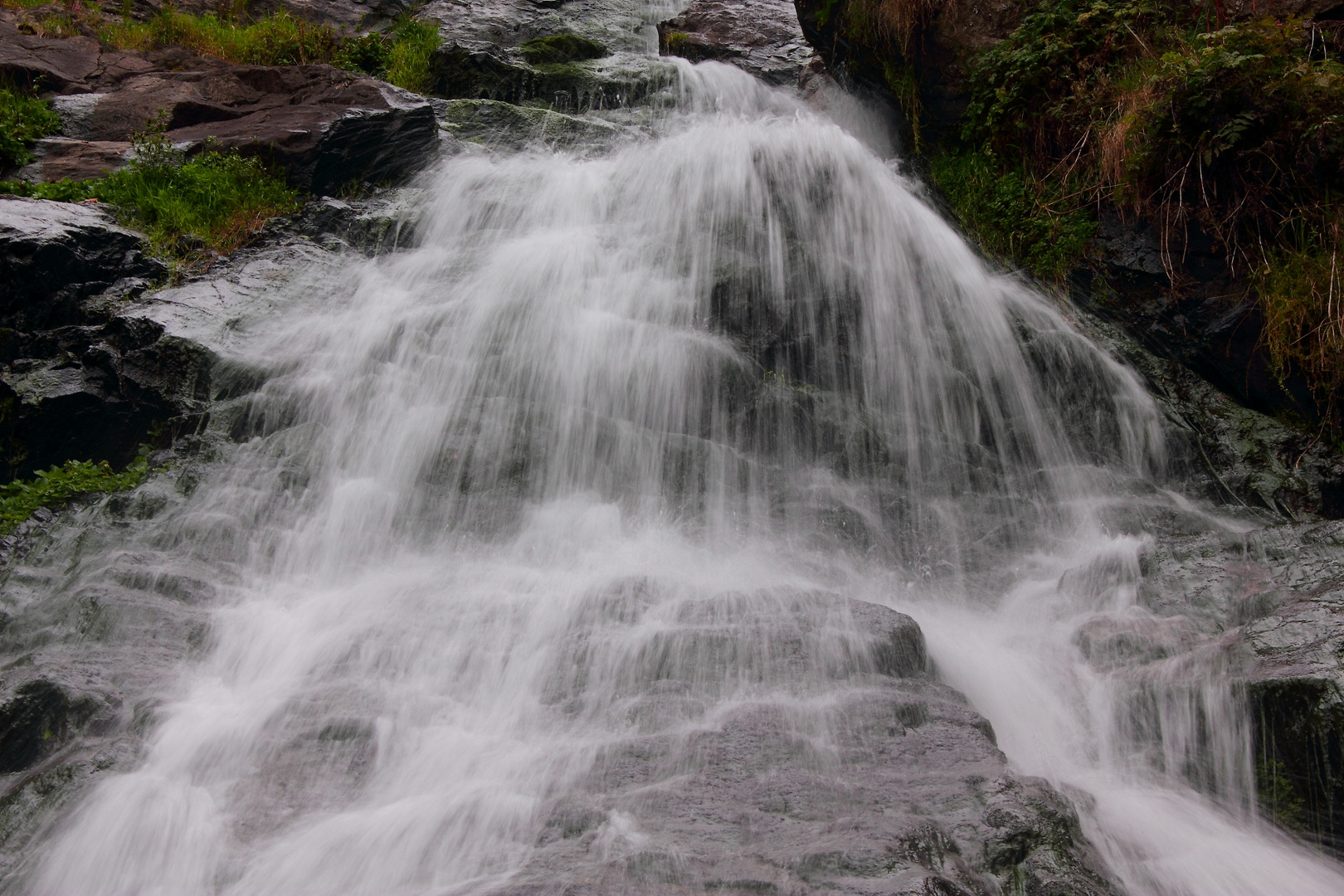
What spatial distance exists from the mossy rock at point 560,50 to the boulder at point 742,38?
56.6 inches

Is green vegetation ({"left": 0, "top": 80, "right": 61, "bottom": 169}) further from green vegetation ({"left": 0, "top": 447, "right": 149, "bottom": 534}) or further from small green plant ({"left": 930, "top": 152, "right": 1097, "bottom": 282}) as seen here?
small green plant ({"left": 930, "top": 152, "right": 1097, "bottom": 282})

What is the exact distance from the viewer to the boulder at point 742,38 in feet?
38.0

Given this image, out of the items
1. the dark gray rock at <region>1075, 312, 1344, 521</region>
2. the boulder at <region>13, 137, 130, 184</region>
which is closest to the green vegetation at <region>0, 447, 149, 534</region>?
the boulder at <region>13, 137, 130, 184</region>

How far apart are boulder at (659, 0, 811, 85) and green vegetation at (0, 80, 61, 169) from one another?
26.6 feet

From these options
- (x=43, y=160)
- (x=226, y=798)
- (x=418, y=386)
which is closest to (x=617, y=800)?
(x=226, y=798)

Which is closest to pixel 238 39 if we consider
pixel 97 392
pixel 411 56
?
pixel 411 56

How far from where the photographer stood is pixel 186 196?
6.95 metres

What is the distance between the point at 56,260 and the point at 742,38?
9.86 m

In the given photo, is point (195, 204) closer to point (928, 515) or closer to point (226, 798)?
point (226, 798)

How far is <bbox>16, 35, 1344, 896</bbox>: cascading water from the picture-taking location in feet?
10.1

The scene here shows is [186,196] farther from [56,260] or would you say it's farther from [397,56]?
[397,56]

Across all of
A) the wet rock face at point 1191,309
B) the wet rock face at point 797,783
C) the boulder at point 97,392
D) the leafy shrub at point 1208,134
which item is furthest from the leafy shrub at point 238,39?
the wet rock face at point 797,783

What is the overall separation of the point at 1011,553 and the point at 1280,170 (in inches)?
135

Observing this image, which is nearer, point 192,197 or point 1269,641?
point 1269,641
